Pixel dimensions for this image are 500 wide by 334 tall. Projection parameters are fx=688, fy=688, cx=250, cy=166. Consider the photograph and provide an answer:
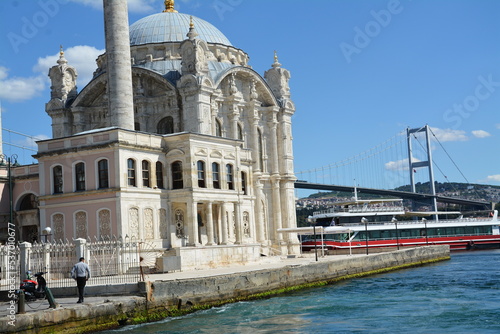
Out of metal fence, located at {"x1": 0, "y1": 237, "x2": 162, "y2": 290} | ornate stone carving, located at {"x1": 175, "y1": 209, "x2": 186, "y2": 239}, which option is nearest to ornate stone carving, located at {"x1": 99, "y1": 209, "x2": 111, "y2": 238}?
metal fence, located at {"x1": 0, "y1": 237, "x2": 162, "y2": 290}

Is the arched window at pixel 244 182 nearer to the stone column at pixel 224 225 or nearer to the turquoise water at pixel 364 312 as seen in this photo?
the stone column at pixel 224 225

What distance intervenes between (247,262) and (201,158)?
5593mm

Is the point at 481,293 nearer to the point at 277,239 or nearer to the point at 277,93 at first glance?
the point at 277,239

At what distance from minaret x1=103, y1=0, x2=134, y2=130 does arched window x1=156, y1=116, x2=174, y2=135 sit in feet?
21.8

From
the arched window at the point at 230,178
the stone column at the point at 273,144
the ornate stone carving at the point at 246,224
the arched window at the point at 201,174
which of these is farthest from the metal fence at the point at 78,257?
the stone column at the point at 273,144

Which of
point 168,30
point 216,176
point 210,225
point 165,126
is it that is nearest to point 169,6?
point 168,30

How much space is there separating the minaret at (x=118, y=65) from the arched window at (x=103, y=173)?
4.07 meters

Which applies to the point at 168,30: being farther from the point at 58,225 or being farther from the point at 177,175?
the point at 58,225

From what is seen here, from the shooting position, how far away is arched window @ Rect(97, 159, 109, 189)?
31016 millimetres

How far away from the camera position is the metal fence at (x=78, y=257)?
77.5 ft

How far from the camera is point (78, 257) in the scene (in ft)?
85.2

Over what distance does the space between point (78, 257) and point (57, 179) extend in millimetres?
7494

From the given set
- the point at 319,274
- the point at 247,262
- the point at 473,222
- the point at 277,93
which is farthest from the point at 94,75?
the point at 473,222

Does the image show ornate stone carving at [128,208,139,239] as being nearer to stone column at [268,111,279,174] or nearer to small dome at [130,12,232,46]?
stone column at [268,111,279,174]
